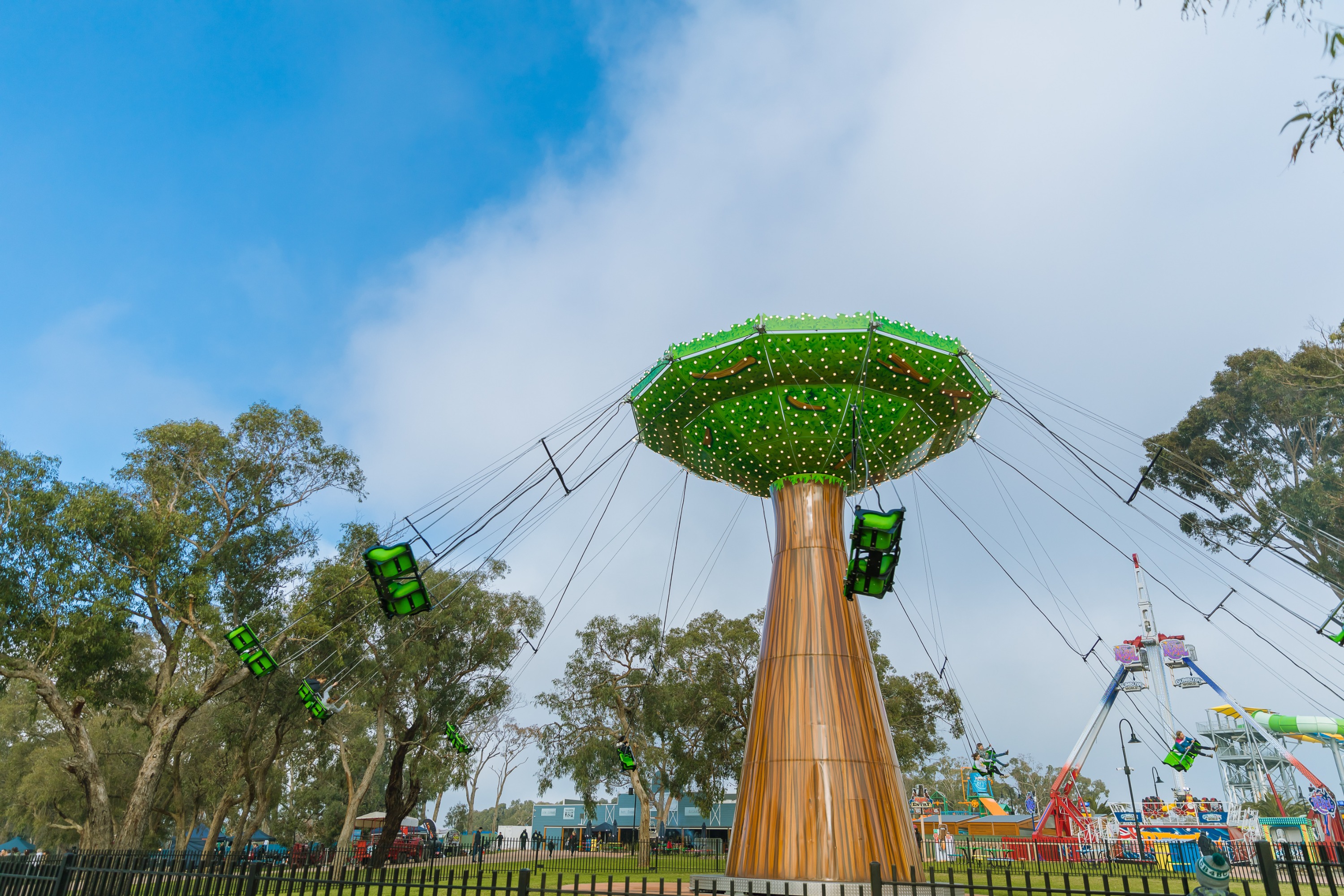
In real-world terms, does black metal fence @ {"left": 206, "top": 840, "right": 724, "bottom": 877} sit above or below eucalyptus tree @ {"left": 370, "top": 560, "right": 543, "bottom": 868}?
below

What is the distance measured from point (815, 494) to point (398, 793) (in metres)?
23.0

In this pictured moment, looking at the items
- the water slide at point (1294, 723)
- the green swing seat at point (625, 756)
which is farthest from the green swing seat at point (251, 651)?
the water slide at point (1294, 723)

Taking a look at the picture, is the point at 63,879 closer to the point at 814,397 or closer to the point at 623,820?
the point at 814,397

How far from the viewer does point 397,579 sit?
9.41 m

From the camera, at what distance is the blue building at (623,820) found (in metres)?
56.0

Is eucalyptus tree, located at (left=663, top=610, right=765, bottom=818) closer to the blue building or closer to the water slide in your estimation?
the blue building

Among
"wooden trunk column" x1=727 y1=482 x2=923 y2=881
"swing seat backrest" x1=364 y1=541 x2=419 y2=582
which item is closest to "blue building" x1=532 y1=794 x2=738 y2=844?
"wooden trunk column" x1=727 y1=482 x2=923 y2=881

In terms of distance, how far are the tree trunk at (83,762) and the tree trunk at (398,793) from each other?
32.0 feet

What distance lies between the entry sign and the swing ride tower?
2546 centimetres

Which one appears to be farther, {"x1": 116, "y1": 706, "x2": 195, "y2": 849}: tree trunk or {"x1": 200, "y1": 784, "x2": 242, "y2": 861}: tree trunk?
{"x1": 200, "y1": 784, "x2": 242, "y2": 861}: tree trunk

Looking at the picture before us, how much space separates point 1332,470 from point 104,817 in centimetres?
3514

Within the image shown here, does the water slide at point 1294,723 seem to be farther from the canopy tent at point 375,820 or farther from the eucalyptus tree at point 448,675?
the canopy tent at point 375,820

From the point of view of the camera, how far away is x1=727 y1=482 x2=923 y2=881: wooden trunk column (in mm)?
10922

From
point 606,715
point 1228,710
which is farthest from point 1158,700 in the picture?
point 606,715
